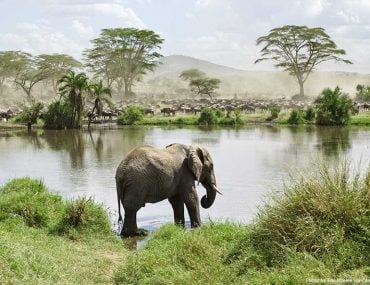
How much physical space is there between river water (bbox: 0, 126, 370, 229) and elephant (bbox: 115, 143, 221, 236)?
2.38ft

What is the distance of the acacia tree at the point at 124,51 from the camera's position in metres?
70.6

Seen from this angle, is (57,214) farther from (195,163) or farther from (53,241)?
(195,163)

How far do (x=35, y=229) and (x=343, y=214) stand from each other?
4767mm

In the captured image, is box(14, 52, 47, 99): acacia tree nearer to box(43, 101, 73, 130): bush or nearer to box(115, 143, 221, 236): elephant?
box(43, 101, 73, 130): bush

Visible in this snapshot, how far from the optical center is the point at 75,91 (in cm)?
4297

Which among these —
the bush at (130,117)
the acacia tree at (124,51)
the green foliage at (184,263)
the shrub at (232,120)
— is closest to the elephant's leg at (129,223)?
the green foliage at (184,263)

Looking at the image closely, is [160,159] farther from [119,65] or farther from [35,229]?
[119,65]

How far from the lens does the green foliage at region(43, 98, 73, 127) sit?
145 ft

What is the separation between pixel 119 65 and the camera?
7612 cm

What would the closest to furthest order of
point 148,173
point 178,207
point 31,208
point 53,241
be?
1. point 53,241
2. point 31,208
3. point 148,173
4. point 178,207

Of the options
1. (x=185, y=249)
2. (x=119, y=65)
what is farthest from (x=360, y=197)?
(x=119, y=65)

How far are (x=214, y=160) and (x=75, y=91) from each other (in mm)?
21948

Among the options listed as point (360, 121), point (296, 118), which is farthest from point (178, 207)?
point (296, 118)

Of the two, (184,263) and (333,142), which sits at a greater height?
(184,263)
